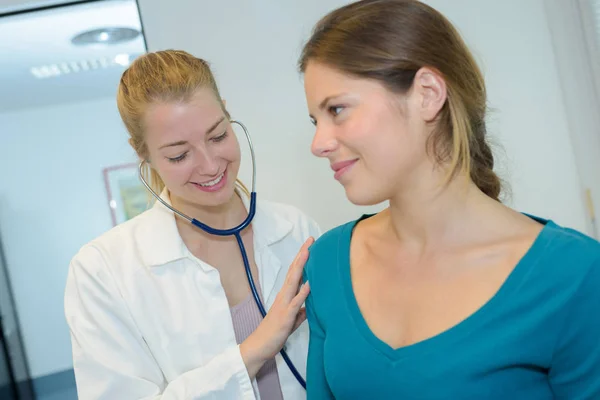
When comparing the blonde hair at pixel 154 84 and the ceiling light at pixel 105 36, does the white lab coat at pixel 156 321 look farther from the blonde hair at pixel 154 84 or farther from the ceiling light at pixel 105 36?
the ceiling light at pixel 105 36

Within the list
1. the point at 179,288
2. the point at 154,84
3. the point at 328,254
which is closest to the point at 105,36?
the point at 154,84

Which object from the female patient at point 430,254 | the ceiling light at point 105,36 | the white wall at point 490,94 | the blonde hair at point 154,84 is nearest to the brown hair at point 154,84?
the blonde hair at point 154,84

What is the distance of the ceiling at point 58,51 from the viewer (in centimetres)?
188

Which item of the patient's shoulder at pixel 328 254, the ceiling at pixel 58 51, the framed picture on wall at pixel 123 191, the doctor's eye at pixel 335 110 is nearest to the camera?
the doctor's eye at pixel 335 110

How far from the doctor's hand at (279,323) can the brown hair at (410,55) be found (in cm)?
35

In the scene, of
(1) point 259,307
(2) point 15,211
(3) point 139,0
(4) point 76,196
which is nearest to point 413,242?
(1) point 259,307

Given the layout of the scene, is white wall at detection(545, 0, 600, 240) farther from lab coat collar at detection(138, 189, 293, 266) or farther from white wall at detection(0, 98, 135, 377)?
white wall at detection(0, 98, 135, 377)

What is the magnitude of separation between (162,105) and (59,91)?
1671mm

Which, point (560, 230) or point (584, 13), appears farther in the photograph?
point (584, 13)

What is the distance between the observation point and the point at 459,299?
0.84 meters

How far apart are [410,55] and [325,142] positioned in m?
0.18

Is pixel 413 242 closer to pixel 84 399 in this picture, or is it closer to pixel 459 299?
pixel 459 299

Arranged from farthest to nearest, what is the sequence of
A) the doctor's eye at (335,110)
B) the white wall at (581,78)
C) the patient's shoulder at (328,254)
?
1. the white wall at (581,78)
2. the patient's shoulder at (328,254)
3. the doctor's eye at (335,110)

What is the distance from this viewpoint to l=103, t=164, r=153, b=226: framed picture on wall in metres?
2.49
